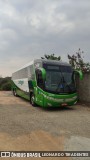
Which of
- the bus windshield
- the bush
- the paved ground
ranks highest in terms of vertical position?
the bus windshield

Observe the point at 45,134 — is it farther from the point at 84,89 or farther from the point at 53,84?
the point at 84,89

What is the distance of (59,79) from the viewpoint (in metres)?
15.3

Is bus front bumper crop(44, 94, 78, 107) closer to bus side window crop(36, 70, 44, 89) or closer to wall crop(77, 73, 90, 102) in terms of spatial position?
bus side window crop(36, 70, 44, 89)

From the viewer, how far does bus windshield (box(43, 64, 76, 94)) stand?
49.1 feet

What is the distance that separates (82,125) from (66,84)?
497 centimetres

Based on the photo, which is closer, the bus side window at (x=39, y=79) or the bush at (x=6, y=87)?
the bus side window at (x=39, y=79)

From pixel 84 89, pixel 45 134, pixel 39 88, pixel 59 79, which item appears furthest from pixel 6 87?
pixel 45 134

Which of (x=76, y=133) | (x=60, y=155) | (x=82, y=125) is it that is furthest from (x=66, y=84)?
(x=60, y=155)

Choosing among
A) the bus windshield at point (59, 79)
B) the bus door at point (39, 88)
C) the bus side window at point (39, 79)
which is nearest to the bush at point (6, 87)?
the bus door at point (39, 88)

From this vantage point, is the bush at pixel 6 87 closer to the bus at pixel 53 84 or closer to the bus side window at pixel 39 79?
the bus at pixel 53 84

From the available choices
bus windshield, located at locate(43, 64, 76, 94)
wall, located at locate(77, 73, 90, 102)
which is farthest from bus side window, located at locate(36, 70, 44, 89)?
wall, located at locate(77, 73, 90, 102)

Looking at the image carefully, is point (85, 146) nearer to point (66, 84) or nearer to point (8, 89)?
point (66, 84)

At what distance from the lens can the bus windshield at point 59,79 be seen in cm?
1495

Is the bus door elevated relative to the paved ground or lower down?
elevated
